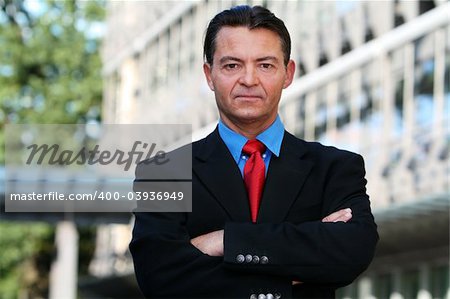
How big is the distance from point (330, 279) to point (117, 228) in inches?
1975

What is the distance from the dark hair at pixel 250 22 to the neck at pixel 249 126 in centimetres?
17

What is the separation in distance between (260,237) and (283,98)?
32.9 m

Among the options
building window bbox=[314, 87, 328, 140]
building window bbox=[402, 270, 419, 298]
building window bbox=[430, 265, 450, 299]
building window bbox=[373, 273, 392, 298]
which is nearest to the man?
building window bbox=[430, 265, 450, 299]

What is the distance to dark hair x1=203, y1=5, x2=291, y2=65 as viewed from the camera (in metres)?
3.72

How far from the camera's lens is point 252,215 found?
3756 mm

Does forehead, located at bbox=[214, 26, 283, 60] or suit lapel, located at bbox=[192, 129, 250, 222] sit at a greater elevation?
forehead, located at bbox=[214, 26, 283, 60]

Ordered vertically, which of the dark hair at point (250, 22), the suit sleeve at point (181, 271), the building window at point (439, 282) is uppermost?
the building window at point (439, 282)

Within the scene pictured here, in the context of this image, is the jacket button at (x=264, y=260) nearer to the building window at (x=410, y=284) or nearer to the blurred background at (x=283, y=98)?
the blurred background at (x=283, y=98)

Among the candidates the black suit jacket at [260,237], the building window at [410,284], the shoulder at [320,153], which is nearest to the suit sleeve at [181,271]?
the black suit jacket at [260,237]

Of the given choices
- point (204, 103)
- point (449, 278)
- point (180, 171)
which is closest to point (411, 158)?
point (449, 278)

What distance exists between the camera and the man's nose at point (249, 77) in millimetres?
3693

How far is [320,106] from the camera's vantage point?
33594mm

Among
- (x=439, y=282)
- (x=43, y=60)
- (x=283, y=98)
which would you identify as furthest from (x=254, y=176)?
(x=43, y=60)

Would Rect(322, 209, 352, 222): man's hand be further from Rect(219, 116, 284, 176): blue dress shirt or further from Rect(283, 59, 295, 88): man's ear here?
Rect(283, 59, 295, 88): man's ear
